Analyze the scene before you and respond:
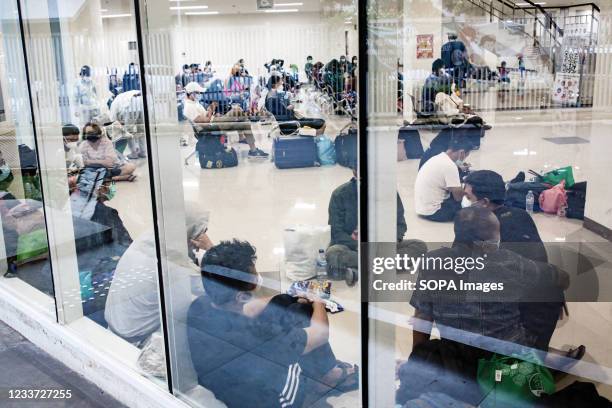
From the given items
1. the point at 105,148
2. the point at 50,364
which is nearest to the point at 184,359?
the point at 50,364

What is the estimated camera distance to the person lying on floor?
8.45 feet

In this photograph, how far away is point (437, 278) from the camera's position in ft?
7.84

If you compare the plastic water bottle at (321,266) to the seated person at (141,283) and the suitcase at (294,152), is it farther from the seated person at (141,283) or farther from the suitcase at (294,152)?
the seated person at (141,283)

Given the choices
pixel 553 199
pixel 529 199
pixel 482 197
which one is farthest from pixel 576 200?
pixel 482 197

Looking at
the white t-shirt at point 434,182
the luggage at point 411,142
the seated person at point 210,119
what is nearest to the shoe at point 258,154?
the seated person at point 210,119

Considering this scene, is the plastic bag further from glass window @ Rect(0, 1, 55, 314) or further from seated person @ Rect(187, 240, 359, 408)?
glass window @ Rect(0, 1, 55, 314)

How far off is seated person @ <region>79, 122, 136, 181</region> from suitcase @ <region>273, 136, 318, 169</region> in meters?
0.96

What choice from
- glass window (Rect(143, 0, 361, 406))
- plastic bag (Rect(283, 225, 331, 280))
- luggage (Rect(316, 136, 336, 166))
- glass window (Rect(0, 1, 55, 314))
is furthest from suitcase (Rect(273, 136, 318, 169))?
glass window (Rect(0, 1, 55, 314))

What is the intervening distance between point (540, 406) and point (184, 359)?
5.44 feet

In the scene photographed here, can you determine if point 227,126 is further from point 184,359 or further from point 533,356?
point 533,356

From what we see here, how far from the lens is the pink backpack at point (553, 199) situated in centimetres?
288

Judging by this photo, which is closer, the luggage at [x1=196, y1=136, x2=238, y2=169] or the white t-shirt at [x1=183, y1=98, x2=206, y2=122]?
the white t-shirt at [x1=183, y1=98, x2=206, y2=122]

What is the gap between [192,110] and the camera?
2.97m

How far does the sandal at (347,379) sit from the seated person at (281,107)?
3.17 feet
